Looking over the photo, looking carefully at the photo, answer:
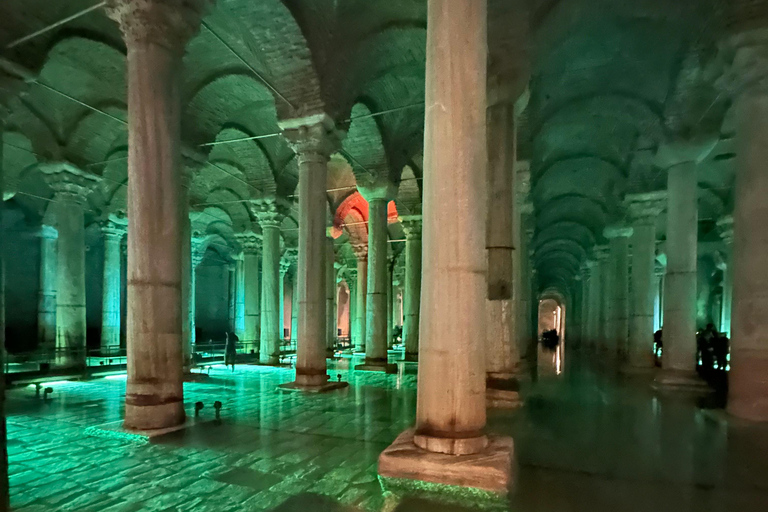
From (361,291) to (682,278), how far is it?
13.2 meters

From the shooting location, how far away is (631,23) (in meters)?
8.66

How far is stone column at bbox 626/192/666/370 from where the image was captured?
12586 mm

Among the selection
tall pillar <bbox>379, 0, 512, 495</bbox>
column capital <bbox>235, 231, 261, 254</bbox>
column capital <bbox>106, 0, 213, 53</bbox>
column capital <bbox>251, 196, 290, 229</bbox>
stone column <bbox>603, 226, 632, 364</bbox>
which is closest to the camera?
tall pillar <bbox>379, 0, 512, 495</bbox>

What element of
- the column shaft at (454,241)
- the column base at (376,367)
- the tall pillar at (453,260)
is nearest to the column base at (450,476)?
the tall pillar at (453,260)

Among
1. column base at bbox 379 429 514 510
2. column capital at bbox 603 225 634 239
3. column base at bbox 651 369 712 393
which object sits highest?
column capital at bbox 603 225 634 239

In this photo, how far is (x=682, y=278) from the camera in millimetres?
9453

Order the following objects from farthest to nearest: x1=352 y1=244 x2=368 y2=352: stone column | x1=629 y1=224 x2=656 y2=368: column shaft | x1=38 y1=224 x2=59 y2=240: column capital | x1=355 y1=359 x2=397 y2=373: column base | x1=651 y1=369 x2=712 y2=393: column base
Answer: x1=352 y1=244 x2=368 y2=352: stone column → x1=38 y1=224 x2=59 y2=240: column capital → x1=629 y1=224 x2=656 y2=368: column shaft → x1=355 y1=359 x2=397 y2=373: column base → x1=651 y1=369 x2=712 y2=393: column base

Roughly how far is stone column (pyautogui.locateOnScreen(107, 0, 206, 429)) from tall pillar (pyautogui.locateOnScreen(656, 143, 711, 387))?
947 centimetres

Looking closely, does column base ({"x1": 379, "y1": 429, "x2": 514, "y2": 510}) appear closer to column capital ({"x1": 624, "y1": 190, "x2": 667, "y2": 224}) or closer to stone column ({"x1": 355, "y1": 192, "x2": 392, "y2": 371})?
stone column ({"x1": 355, "y1": 192, "x2": 392, "y2": 371})

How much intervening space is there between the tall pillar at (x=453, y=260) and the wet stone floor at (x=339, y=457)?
485mm

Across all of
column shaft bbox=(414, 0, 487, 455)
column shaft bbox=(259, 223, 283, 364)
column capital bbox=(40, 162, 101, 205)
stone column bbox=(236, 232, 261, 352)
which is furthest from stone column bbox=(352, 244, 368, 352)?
column shaft bbox=(414, 0, 487, 455)

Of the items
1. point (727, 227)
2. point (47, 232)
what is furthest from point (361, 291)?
point (727, 227)

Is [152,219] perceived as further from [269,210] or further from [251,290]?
[251,290]

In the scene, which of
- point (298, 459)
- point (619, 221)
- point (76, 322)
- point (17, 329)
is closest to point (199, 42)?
point (76, 322)
